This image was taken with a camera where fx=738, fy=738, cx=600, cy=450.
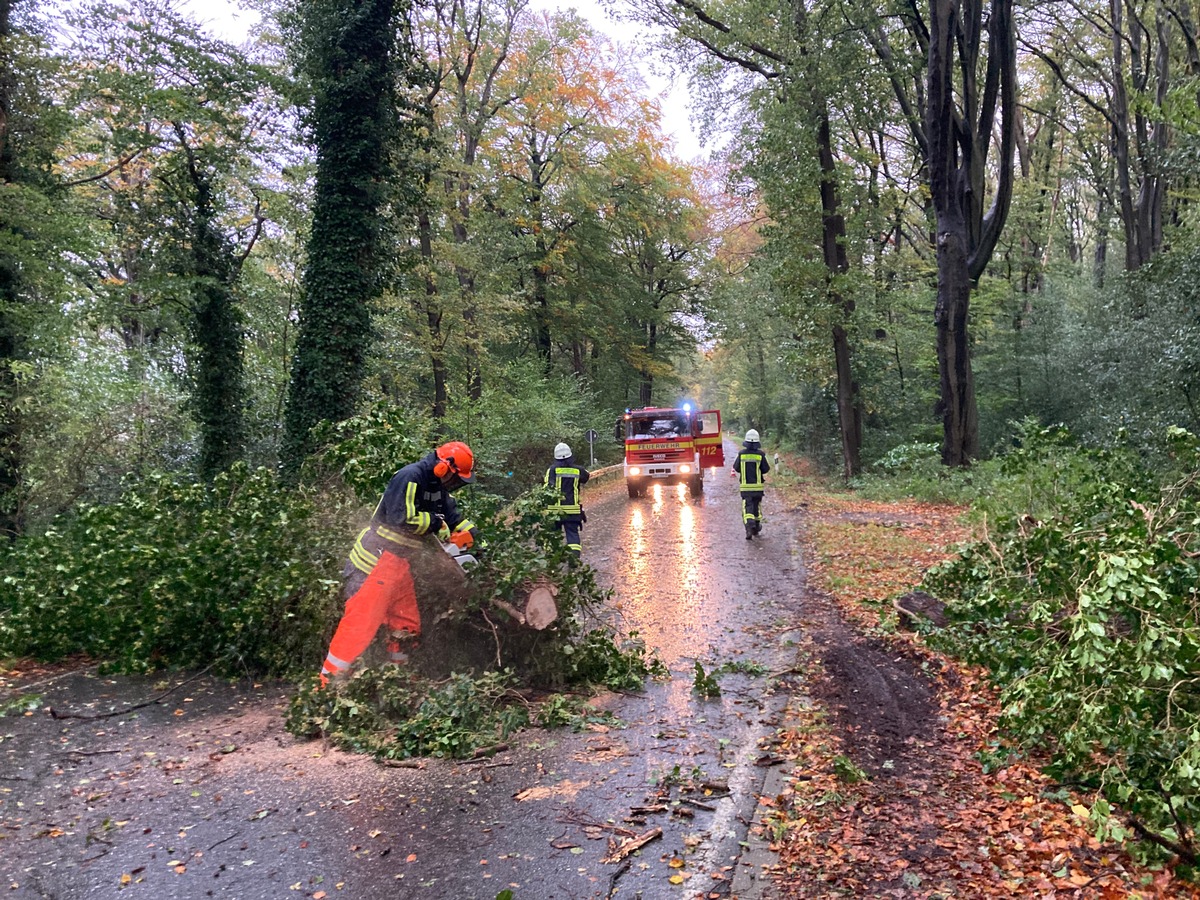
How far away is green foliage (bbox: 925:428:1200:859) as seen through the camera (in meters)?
3.60

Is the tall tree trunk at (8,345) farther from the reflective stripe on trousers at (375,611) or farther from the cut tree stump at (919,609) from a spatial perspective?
the cut tree stump at (919,609)

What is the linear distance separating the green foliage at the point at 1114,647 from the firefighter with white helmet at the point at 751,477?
6294mm

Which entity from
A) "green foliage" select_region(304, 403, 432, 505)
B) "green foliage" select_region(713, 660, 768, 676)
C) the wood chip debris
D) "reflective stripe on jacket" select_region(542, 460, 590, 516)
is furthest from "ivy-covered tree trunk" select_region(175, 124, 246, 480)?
the wood chip debris

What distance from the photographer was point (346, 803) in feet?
14.4

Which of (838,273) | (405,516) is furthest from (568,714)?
(838,273)

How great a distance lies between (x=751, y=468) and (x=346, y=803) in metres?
9.15

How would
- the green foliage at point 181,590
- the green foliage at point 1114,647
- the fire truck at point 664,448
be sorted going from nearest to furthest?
the green foliage at point 1114,647 < the green foliage at point 181,590 < the fire truck at point 664,448

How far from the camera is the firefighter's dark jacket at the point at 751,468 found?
40.5 ft

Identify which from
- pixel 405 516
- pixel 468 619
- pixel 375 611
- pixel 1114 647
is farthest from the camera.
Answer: pixel 468 619

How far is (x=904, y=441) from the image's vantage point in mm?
24969

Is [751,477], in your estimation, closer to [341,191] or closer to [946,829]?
[341,191]

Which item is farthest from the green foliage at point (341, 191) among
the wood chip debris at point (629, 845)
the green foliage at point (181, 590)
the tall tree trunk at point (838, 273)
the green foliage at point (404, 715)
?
the tall tree trunk at point (838, 273)

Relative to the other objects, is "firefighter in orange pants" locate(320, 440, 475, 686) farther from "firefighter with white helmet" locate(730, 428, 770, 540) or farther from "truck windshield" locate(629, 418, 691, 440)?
"truck windshield" locate(629, 418, 691, 440)

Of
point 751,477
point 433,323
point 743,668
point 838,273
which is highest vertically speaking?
point 838,273
